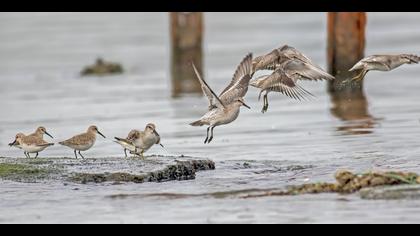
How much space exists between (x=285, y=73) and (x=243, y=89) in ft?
2.81

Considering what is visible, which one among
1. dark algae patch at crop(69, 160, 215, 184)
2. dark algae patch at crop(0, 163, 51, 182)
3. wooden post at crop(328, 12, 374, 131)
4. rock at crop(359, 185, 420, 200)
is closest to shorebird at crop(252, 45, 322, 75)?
dark algae patch at crop(69, 160, 215, 184)

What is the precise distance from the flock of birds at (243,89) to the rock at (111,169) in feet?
1.87

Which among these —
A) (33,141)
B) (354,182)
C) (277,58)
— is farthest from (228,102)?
(354,182)

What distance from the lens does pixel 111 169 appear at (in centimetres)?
1462

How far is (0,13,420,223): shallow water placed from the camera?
491 inches

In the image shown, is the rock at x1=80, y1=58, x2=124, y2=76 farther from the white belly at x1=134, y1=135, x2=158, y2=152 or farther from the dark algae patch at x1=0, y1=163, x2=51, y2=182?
the dark algae patch at x1=0, y1=163, x2=51, y2=182

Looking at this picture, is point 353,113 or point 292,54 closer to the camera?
point 292,54

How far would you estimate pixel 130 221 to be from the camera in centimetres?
1198

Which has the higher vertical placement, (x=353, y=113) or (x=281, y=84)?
(x=281, y=84)

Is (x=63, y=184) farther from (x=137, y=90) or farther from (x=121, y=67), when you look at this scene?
(x=121, y=67)

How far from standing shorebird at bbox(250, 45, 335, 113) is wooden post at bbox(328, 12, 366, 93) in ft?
25.1

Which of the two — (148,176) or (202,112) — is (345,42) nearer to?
(202,112)
